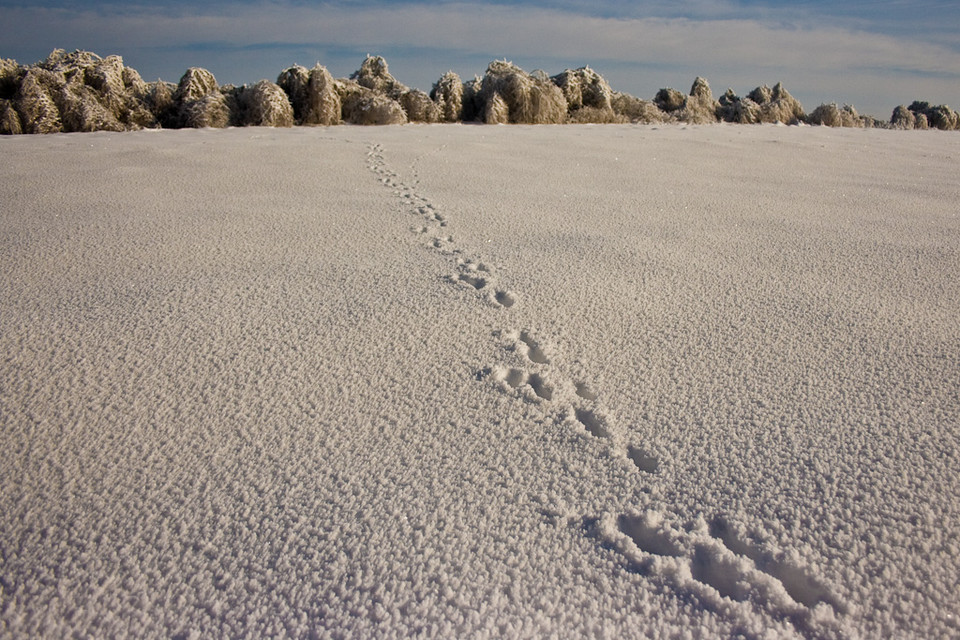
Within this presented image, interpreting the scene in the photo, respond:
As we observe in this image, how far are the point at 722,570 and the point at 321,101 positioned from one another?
191 inches

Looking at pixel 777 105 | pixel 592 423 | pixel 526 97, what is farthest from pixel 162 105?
pixel 777 105

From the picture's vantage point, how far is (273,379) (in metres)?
1.01

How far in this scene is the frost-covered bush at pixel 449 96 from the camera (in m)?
5.18

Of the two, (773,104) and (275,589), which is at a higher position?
(773,104)

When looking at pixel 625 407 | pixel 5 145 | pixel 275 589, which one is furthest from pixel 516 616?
pixel 5 145

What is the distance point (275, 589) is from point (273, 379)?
435 mm

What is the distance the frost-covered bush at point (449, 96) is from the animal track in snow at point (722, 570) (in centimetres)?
493

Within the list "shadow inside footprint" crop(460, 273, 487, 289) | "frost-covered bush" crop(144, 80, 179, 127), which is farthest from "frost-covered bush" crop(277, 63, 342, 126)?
"shadow inside footprint" crop(460, 273, 487, 289)

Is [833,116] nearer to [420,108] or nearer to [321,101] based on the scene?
[420,108]

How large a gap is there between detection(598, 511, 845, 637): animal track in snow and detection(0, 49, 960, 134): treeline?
465cm

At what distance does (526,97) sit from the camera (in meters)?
5.11

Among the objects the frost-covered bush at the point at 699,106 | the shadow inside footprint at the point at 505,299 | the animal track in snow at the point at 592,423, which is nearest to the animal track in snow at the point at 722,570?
the animal track in snow at the point at 592,423

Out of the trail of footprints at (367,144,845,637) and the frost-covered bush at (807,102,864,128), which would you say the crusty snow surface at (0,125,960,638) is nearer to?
the trail of footprints at (367,144,845,637)

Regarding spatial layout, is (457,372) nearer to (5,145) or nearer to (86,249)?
(86,249)
